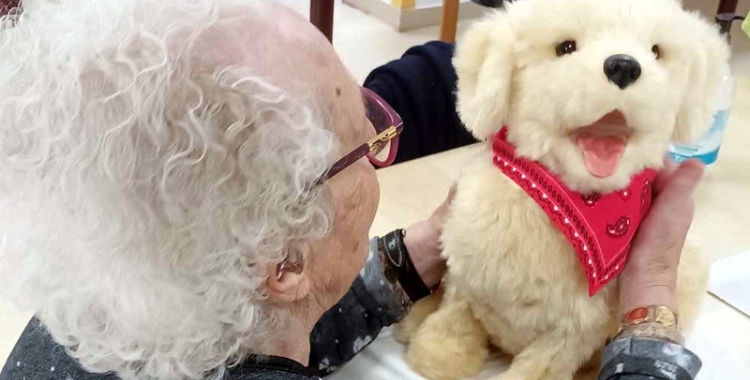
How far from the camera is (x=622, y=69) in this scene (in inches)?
29.4

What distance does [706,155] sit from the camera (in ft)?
4.34

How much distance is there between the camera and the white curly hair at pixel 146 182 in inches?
23.0

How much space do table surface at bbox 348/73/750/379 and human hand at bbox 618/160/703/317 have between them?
0.15 metres

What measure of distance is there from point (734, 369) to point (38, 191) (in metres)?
0.81

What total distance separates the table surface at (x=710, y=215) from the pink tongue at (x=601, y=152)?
0.22 meters

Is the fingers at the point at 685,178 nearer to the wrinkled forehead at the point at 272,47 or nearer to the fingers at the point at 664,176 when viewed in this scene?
the fingers at the point at 664,176

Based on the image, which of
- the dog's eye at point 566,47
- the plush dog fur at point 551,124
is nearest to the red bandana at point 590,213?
the plush dog fur at point 551,124

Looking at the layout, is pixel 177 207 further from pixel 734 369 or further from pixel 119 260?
pixel 734 369

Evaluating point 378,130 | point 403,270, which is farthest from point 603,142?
point 403,270

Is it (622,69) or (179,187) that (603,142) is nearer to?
(622,69)

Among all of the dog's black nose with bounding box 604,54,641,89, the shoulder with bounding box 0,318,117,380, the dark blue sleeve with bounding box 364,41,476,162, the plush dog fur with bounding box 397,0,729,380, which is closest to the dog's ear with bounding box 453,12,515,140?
the plush dog fur with bounding box 397,0,729,380

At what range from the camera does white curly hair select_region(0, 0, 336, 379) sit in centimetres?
58

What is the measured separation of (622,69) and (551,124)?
0.09 metres

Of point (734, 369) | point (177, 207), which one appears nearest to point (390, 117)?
point (177, 207)
